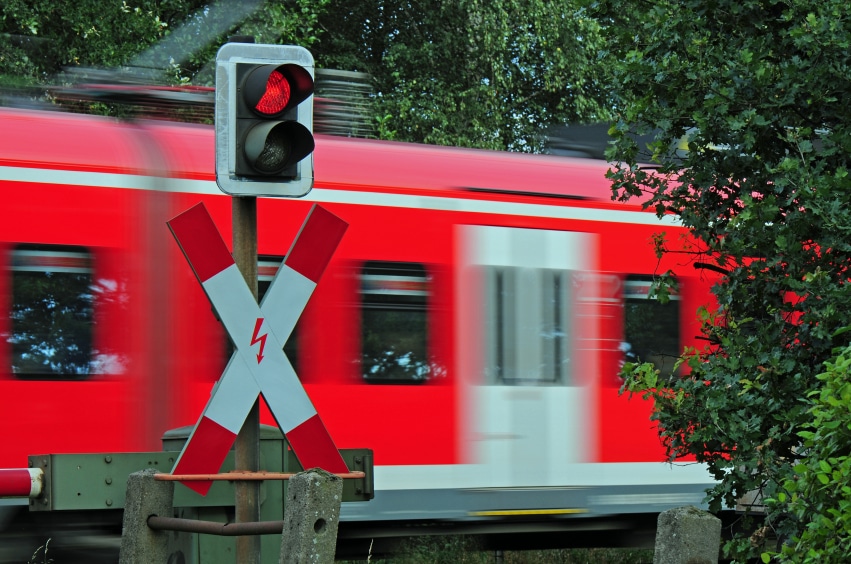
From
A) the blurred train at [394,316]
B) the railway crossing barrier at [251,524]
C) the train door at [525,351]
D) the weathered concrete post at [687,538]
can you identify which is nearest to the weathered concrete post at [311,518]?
the railway crossing barrier at [251,524]

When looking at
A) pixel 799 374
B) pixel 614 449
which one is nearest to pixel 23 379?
pixel 614 449

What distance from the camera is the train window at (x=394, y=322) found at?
9.59m

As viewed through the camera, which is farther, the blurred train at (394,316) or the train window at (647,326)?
the train window at (647,326)

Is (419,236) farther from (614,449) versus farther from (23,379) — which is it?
(23,379)

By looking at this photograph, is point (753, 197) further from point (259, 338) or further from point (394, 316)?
point (394, 316)

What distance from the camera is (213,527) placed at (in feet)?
13.8

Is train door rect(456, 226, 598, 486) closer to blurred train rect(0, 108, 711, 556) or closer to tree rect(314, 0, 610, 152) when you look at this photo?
blurred train rect(0, 108, 711, 556)

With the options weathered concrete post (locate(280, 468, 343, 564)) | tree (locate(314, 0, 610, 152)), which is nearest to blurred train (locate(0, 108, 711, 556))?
weathered concrete post (locate(280, 468, 343, 564))

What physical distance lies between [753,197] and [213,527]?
2688 mm

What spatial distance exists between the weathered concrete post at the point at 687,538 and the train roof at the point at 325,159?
235 inches

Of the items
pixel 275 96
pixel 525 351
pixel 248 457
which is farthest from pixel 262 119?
pixel 525 351

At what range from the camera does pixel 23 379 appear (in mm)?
8484

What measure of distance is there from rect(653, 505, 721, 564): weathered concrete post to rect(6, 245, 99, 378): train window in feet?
18.4

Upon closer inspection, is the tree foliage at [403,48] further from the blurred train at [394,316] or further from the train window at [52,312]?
the train window at [52,312]
